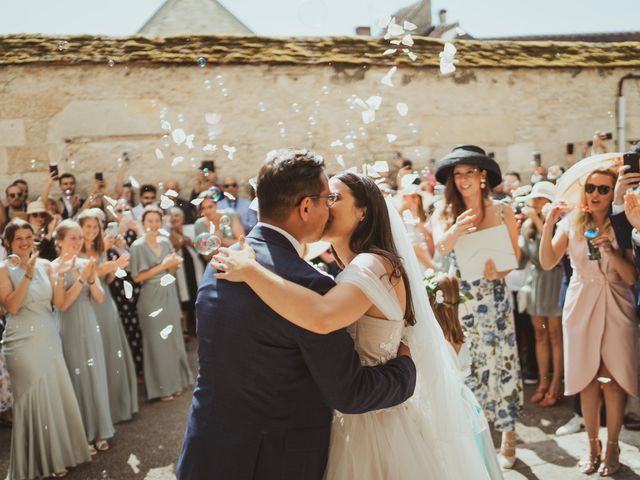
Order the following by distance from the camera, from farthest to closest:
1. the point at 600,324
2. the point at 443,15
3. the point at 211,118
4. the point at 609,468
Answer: the point at 443,15 < the point at 211,118 < the point at 600,324 < the point at 609,468

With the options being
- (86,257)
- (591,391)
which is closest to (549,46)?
(591,391)

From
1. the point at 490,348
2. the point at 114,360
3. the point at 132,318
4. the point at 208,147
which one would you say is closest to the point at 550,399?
the point at 490,348

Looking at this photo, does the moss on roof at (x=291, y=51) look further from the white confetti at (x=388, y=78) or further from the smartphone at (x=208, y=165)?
the smartphone at (x=208, y=165)

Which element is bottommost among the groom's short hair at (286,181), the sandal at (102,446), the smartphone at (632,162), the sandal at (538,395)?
the sandal at (538,395)

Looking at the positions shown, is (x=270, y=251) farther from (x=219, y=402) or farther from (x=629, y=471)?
(x=629, y=471)

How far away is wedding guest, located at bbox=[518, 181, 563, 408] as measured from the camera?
5582 mm

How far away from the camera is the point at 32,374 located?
4.48 metres

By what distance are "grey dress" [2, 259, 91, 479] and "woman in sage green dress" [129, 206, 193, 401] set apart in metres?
1.53

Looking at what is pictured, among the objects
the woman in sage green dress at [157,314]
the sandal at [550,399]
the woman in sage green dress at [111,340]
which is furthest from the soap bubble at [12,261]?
the sandal at [550,399]

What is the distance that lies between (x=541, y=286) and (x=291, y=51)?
5593 mm

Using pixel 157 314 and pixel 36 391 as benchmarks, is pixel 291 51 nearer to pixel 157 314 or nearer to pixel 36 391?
pixel 157 314

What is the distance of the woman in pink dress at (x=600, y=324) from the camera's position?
Answer: 13.2 ft

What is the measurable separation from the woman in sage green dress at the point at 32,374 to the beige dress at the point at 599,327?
3.87 meters

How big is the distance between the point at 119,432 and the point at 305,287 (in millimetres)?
4031
